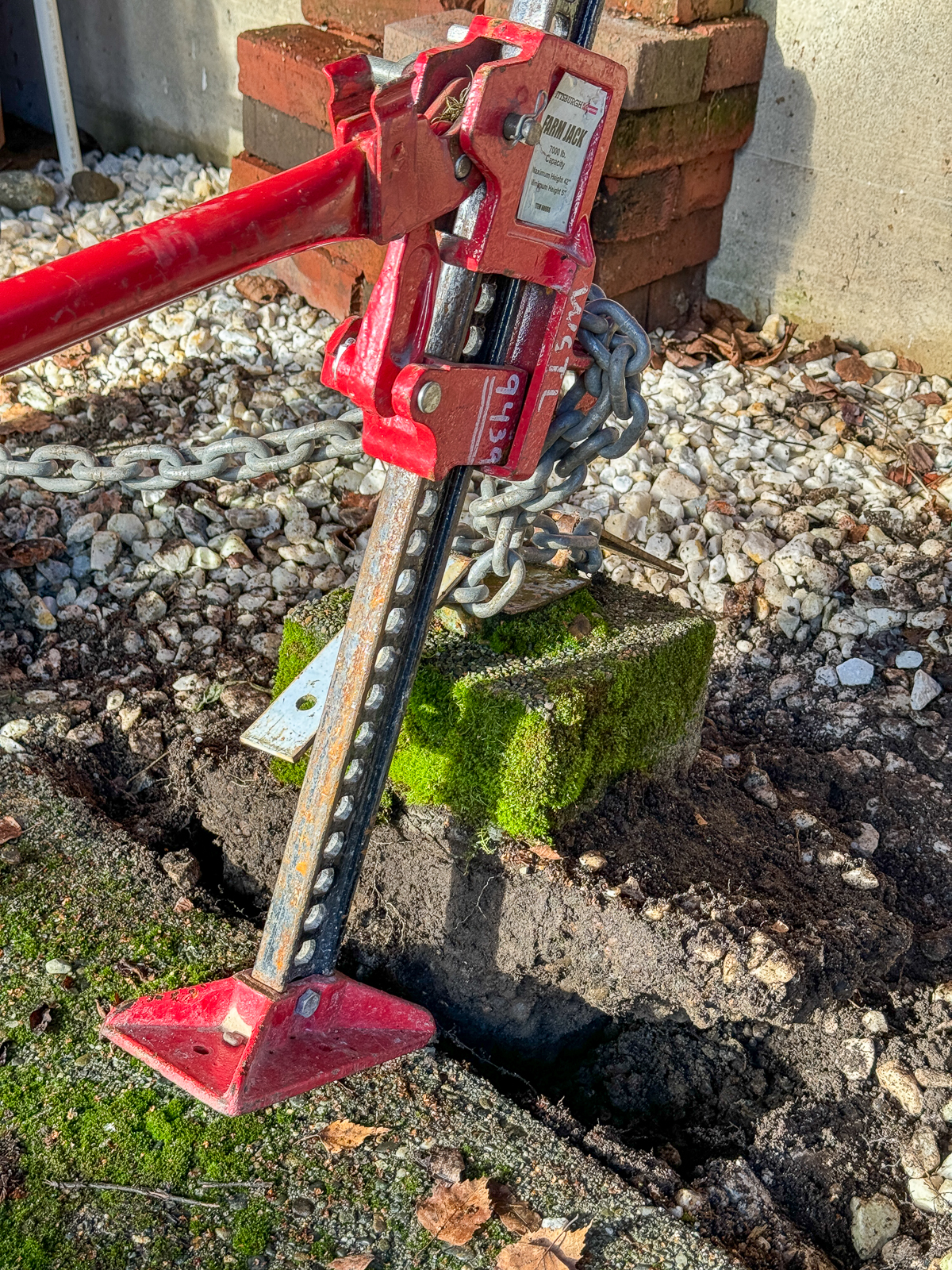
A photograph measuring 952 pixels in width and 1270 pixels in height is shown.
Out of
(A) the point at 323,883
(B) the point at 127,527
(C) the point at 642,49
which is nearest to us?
(A) the point at 323,883

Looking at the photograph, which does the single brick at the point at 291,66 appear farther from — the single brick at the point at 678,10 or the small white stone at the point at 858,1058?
the small white stone at the point at 858,1058

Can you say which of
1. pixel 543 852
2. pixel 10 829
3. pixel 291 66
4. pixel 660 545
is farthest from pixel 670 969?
pixel 291 66

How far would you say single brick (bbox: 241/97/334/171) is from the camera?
16.4 feet

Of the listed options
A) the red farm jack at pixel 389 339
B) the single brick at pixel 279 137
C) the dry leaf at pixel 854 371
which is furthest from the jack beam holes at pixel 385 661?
the single brick at pixel 279 137

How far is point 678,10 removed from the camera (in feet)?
14.4

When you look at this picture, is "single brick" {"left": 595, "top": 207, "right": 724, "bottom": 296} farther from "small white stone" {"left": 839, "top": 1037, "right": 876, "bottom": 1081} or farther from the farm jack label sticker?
"small white stone" {"left": 839, "top": 1037, "right": 876, "bottom": 1081}

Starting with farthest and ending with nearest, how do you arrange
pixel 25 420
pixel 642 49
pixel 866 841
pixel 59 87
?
pixel 59 87 → pixel 25 420 → pixel 642 49 → pixel 866 841

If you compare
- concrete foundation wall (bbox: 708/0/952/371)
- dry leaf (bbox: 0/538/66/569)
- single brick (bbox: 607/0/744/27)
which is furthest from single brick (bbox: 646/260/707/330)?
dry leaf (bbox: 0/538/66/569)

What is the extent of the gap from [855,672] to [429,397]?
2.25 meters

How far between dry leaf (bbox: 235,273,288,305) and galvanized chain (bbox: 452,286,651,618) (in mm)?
3117

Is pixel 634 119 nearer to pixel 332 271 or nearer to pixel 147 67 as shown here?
pixel 332 271

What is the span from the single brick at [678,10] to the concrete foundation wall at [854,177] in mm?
180

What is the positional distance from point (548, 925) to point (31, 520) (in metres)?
2.26

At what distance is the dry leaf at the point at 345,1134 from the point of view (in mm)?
2102
